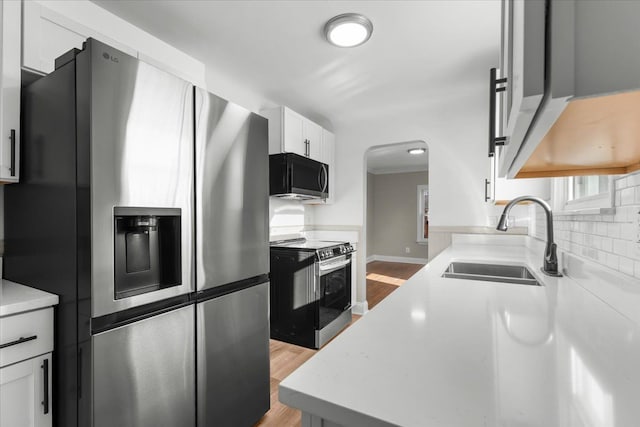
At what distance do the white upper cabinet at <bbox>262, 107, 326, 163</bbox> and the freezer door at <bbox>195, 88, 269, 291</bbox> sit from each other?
111cm

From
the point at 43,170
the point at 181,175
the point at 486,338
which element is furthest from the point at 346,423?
the point at 43,170

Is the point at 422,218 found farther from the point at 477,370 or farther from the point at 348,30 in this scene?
the point at 477,370

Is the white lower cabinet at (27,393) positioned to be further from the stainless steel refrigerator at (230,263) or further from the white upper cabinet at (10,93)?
the white upper cabinet at (10,93)

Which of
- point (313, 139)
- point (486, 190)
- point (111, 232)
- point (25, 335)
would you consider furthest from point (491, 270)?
point (25, 335)

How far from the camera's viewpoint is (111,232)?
1.09 m

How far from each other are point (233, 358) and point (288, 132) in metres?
2.07

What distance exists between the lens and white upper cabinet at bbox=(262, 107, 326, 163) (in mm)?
2908

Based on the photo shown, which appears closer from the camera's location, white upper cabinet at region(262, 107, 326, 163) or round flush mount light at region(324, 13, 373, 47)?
round flush mount light at region(324, 13, 373, 47)

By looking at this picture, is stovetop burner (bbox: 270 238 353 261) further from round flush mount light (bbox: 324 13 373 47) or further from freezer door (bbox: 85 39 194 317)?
round flush mount light (bbox: 324 13 373 47)

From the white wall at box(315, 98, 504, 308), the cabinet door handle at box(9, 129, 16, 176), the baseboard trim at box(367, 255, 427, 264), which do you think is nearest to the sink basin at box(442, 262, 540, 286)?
the white wall at box(315, 98, 504, 308)

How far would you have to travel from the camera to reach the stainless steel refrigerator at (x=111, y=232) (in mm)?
1068

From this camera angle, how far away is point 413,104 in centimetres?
328

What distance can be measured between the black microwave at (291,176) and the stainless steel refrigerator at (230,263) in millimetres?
1021

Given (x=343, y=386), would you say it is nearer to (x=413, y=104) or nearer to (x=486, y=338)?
(x=486, y=338)
